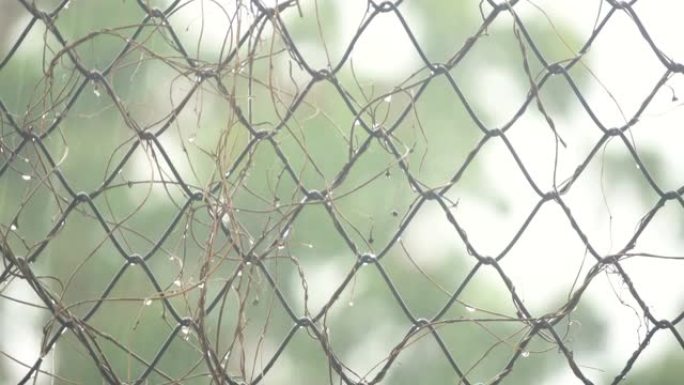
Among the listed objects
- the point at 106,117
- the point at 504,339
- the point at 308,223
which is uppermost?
the point at 106,117

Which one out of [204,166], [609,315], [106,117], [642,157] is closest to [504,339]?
[609,315]

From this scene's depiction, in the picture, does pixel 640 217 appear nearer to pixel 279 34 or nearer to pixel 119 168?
pixel 279 34

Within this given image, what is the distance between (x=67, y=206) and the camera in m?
1.11

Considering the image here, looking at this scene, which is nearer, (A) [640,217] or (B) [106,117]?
(A) [640,217]

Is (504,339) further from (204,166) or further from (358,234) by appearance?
(204,166)

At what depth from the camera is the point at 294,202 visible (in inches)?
40.7

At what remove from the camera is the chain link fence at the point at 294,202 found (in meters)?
1.00

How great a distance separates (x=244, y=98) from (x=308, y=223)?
0.14 meters

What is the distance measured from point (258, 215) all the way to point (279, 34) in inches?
7.1

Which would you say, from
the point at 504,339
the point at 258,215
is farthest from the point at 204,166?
the point at 504,339

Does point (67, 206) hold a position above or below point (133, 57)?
below

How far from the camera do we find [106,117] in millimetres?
1108

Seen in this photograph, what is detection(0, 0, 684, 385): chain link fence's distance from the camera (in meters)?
1.00

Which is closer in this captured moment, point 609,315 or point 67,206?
point 609,315
